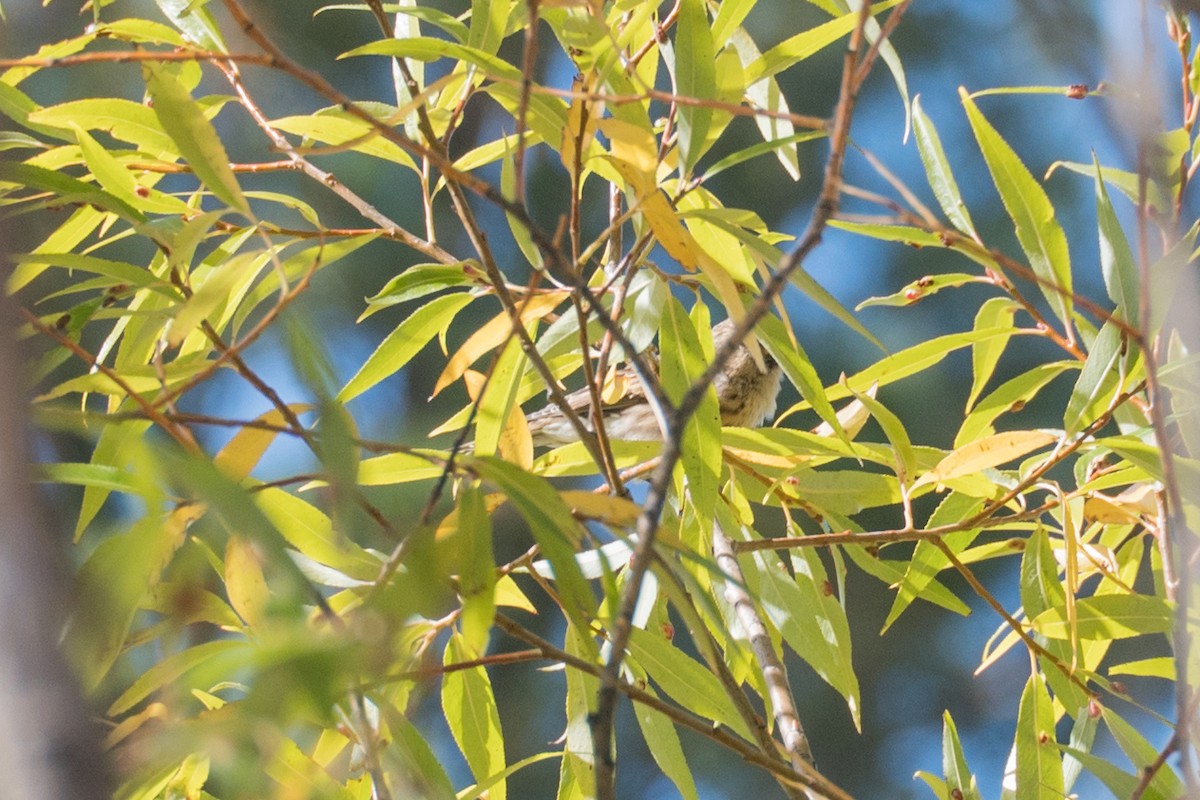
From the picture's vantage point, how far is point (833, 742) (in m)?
3.56

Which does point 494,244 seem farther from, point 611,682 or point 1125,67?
point 611,682

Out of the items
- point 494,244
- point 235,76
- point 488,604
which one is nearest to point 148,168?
point 235,76

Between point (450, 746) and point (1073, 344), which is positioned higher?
point (1073, 344)

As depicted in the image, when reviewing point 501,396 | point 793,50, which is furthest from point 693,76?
point 501,396

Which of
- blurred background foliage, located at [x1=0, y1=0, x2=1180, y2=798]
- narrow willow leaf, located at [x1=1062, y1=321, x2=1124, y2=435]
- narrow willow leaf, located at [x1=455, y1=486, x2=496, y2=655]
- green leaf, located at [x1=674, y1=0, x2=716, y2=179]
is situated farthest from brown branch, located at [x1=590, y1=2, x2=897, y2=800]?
blurred background foliage, located at [x1=0, y1=0, x2=1180, y2=798]

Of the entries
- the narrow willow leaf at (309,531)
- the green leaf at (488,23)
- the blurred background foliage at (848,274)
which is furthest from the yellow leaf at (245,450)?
the blurred background foliage at (848,274)

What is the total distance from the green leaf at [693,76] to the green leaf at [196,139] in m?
0.29

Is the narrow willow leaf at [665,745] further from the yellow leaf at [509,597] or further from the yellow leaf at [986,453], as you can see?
the yellow leaf at [986,453]

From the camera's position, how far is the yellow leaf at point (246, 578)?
33.0 inches

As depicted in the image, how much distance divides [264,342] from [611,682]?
3.89 feet

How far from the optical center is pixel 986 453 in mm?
1003

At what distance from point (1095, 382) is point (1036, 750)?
311 mm

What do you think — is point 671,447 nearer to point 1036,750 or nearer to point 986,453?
point 986,453

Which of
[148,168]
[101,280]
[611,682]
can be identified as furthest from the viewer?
[148,168]
